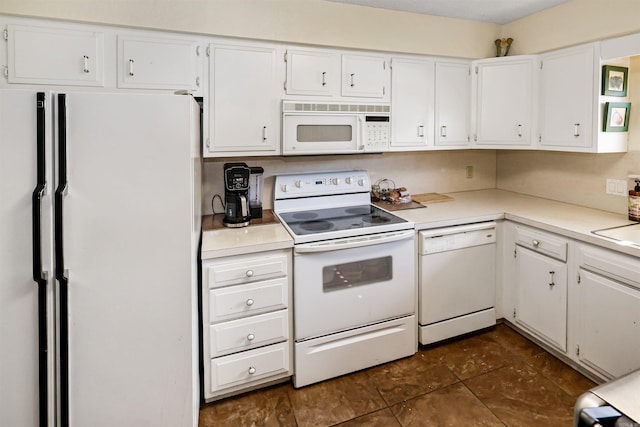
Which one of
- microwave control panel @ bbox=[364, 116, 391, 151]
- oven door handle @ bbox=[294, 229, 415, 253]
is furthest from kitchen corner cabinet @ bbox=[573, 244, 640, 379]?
microwave control panel @ bbox=[364, 116, 391, 151]

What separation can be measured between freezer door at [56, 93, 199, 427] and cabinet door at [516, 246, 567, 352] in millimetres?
2131

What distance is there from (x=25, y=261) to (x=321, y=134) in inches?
69.3

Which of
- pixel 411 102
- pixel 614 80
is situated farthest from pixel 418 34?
pixel 614 80

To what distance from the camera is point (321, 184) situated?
2.81 m

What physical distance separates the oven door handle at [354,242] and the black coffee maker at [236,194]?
0.48 m

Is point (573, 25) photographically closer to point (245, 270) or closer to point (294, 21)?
point (294, 21)

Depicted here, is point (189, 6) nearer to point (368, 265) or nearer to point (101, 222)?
point (101, 222)

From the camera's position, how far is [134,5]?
2.09 meters

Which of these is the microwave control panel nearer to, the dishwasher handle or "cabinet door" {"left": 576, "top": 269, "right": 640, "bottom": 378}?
the dishwasher handle

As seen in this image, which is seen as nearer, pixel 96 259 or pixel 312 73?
pixel 96 259

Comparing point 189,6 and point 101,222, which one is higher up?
point 189,6

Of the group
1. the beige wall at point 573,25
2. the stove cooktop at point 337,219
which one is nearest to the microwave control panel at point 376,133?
the stove cooktop at point 337,219

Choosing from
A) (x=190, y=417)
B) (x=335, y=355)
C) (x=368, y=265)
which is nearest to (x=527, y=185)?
(x=368, y=265)

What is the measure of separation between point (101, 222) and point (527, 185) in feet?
10.7
